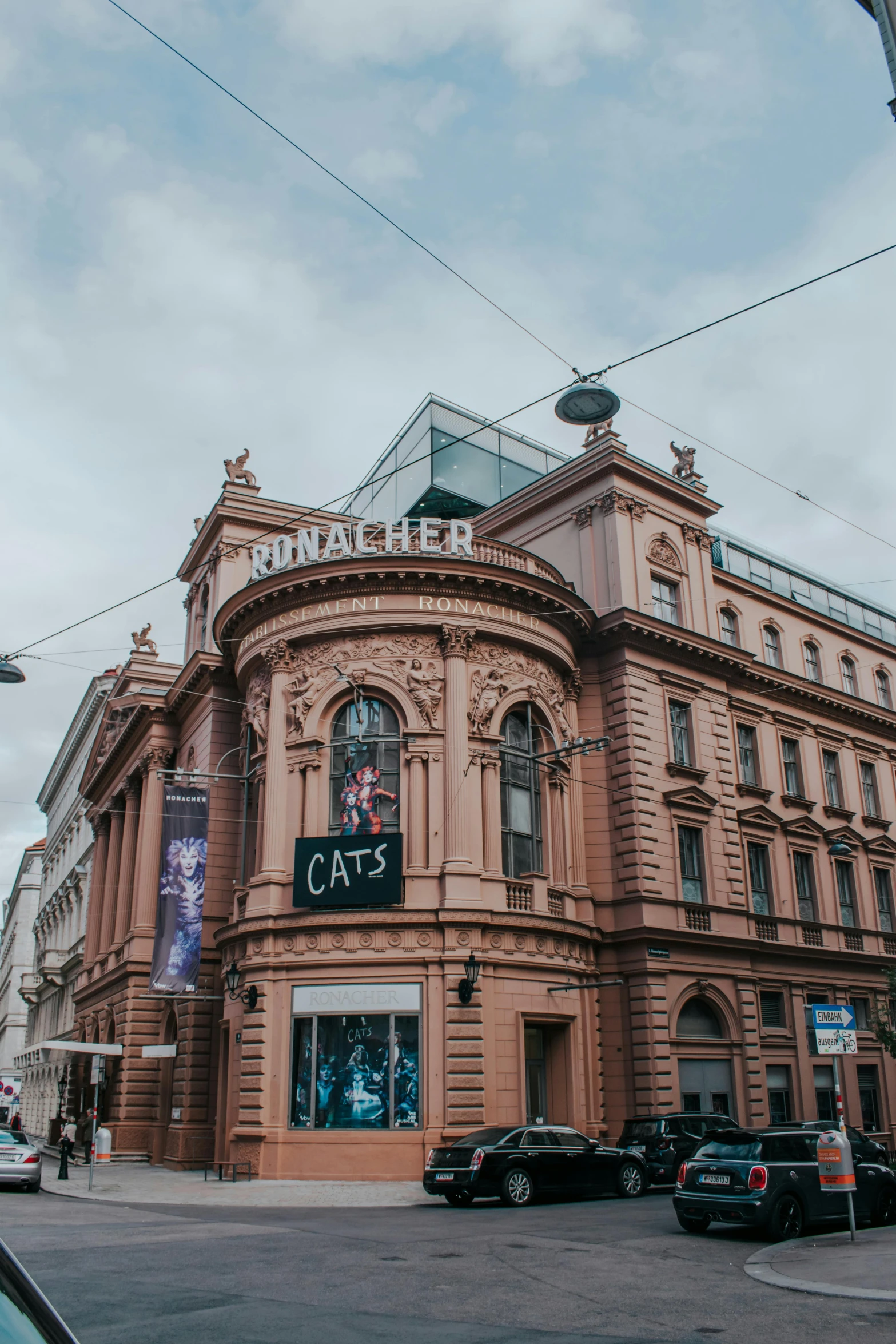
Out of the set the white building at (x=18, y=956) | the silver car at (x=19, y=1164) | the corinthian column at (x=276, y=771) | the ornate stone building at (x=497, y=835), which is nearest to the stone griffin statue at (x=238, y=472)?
the ornate stone building at (x=497, y=835)

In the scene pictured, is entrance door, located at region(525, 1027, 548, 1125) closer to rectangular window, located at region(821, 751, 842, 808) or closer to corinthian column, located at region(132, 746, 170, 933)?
corinthian column, located at region(132, 746, 170, 933)

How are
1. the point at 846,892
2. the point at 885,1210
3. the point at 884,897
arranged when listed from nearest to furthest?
the point at 885,1210
the point at 846,892
the point at 884,897

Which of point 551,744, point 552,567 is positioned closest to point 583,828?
point 551,744

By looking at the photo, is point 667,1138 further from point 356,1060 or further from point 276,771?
point 276,771

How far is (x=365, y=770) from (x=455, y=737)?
8.01 feet

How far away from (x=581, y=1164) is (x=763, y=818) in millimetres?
17353

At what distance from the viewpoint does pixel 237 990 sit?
28.4 meters

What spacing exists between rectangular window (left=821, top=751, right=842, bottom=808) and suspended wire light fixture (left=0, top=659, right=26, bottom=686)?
97.7 feet

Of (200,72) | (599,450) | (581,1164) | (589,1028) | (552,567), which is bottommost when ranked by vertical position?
(581,1164)

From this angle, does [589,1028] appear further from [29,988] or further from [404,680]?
[29,988]

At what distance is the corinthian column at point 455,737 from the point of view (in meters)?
27.2

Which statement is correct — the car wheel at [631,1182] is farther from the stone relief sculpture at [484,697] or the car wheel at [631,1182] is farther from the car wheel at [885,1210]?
the stone relief sculpture at [484,697]

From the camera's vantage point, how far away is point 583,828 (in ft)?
105

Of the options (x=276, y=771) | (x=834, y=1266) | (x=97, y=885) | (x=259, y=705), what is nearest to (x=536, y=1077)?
(x=276, y=771)
